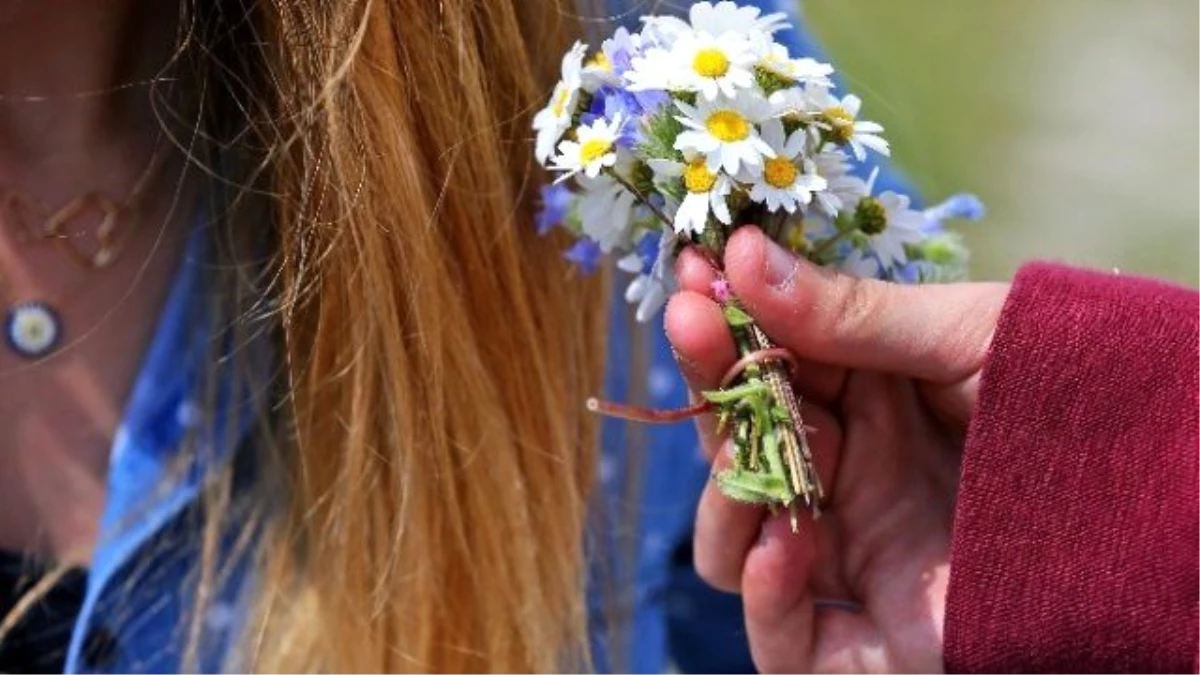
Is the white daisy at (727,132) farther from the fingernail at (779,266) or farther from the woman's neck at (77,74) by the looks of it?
the woman's neck at (77,74)

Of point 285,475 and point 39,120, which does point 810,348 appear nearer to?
point 285,475

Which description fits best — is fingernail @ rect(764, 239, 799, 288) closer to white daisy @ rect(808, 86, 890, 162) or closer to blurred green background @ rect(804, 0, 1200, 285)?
white daisy @ rect(808, 86, 890, 162)

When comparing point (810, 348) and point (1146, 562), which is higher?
point (810, 348)

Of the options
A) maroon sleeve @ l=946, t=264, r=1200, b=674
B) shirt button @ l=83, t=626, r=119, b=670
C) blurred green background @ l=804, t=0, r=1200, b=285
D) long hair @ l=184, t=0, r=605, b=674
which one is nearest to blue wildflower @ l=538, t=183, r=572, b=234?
long hair @ l=184, t=0, r=605, b=674

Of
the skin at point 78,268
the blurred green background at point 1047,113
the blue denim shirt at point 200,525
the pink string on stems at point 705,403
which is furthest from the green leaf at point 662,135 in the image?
the blurred green background at point 1047,113

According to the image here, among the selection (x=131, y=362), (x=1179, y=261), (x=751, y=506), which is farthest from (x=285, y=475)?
(x=1179, y=261)

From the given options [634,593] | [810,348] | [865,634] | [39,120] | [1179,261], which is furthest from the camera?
[1179,261]
